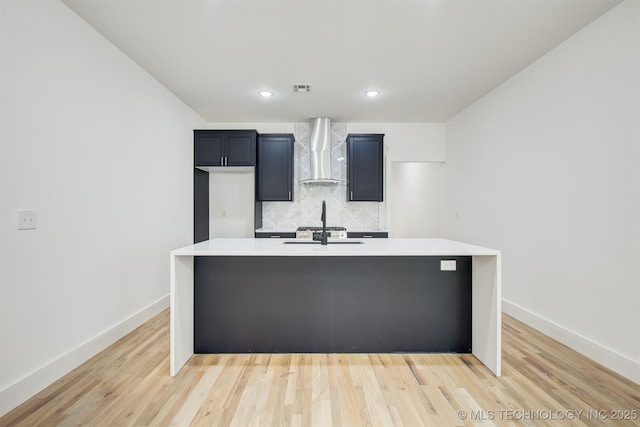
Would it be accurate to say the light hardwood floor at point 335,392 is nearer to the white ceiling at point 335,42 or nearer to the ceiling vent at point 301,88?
the white ceiling at point 335,42

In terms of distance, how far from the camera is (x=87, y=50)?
226 cm

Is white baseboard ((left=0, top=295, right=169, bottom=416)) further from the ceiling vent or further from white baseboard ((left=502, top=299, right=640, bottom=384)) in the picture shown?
white baseboard ((left=502, top=299, right=640, bottom=384))

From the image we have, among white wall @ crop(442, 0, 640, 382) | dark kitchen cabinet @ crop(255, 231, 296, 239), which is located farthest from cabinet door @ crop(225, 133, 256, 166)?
white wall @ crop(442, 0, 640, 382)

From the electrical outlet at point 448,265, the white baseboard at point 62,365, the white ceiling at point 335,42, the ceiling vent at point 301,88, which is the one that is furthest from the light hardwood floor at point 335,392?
the ceiling vent at point 301,88

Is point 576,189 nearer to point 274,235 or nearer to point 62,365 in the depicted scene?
point 274,235

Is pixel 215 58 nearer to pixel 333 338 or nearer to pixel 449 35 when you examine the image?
pixel 449 35

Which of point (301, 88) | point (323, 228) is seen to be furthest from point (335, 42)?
point (323, 228)

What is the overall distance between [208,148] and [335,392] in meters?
3.62

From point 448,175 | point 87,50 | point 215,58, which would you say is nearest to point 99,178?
point 87,50

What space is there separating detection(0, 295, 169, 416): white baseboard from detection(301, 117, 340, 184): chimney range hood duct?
9.28 ft

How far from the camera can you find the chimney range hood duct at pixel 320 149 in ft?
14.7

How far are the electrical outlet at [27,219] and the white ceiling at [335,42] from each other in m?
1.46

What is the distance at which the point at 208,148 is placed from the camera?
425 centimetres

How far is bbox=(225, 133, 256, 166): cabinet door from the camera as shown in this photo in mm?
4297
